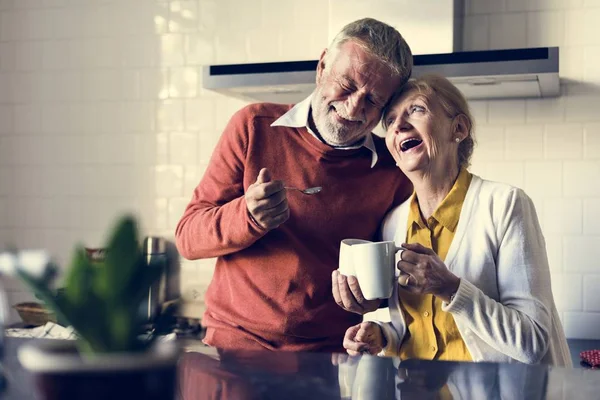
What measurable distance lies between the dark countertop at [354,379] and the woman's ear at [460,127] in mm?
653

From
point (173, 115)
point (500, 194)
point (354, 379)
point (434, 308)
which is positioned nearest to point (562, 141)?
point (500, 194)

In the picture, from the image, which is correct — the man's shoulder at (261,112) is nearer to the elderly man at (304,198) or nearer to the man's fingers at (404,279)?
the elderly man at (304,198)

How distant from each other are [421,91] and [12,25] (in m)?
2.43

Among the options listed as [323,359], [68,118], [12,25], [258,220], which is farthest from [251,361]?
[12,25]

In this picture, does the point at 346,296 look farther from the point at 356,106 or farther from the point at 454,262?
the point at 356,106

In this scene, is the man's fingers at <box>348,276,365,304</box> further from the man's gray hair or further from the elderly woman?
the man's gray hair

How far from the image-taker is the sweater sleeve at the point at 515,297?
154cm

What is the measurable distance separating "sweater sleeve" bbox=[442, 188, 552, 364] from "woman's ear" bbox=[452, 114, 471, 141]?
0.21 meters

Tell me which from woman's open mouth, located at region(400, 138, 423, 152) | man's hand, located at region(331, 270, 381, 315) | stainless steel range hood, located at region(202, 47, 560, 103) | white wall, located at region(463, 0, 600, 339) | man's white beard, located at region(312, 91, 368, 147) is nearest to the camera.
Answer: man's hand, located at region(331, 270, 381, 315)

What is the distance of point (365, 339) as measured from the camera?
5.37 feet

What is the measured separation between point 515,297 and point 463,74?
107 centimetres

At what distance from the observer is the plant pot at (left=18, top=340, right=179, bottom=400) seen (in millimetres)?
693

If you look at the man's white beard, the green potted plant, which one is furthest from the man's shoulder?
the green potted plant

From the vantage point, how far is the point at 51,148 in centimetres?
354
